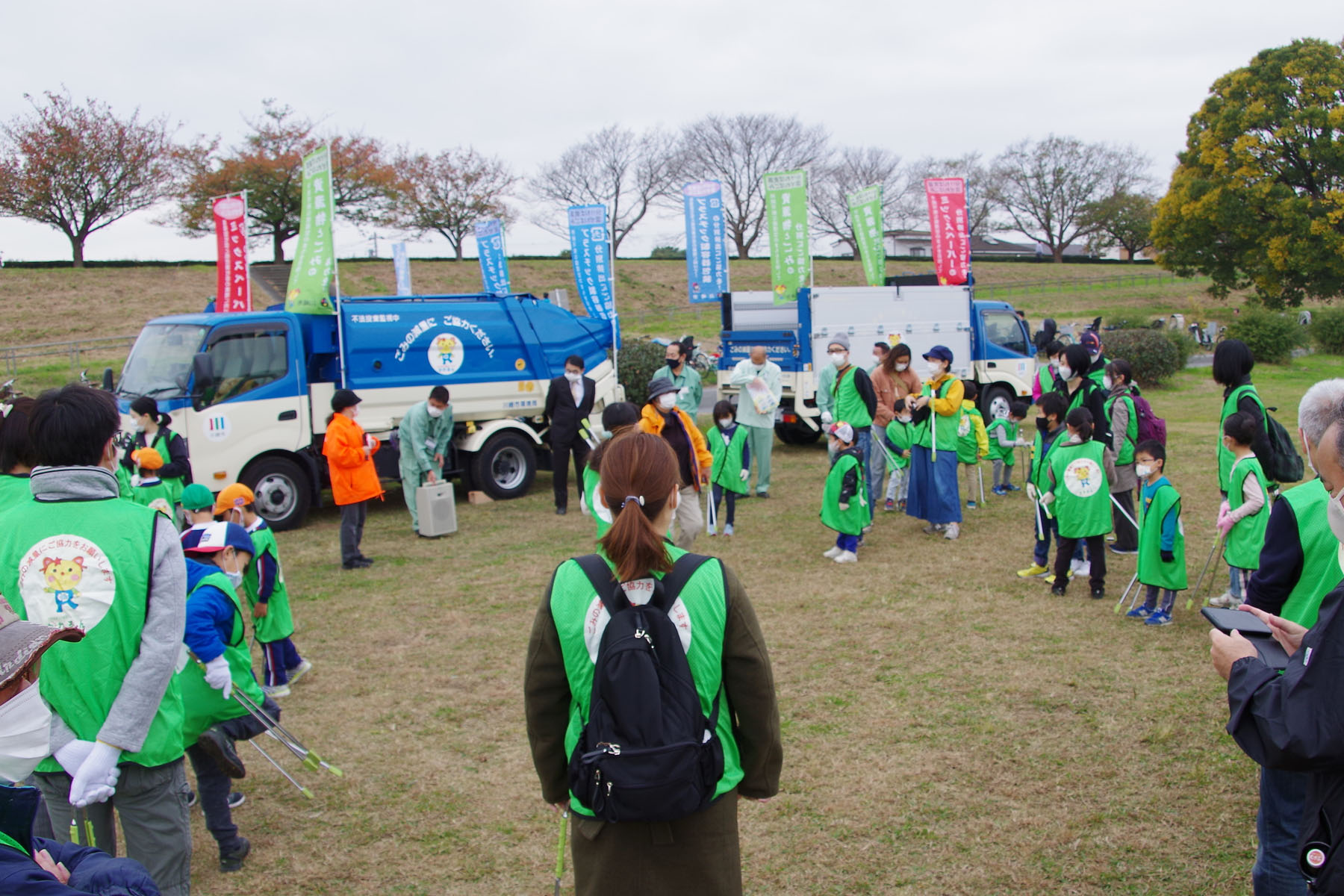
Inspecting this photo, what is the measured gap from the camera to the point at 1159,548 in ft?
19.7

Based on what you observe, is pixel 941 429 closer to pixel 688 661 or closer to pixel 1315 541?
pixel 1315 541

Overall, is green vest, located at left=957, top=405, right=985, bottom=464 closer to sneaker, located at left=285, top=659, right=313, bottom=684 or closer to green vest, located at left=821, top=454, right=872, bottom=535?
green vest, located at left=821, top=454, right=872, bottom=535

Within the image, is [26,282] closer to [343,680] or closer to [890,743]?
[343,680]

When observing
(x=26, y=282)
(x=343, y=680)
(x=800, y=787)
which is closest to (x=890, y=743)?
(x=800, y=787)

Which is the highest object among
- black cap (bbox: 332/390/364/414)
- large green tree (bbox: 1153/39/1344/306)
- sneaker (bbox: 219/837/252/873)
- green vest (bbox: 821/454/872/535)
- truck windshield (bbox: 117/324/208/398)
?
large green tree (bbox: 1153/39/1344/306)

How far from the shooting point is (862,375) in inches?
347

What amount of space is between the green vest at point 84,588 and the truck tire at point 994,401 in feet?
45.2

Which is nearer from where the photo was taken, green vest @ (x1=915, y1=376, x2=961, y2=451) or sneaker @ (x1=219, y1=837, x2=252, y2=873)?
sneaker @ (x1=219, y1=837, x2=252, y2=873)

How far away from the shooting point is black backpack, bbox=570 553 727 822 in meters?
1.98

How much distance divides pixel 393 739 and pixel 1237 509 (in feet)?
16.2

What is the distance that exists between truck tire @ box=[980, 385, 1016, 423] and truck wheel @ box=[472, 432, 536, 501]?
24.4 ft

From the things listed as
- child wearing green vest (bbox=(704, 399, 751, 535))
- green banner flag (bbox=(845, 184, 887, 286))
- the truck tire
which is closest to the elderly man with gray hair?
child wearing green vest (bbox=(704, 399, 751, 535))

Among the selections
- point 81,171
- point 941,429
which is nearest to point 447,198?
point 81,171

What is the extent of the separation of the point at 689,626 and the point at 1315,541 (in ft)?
7.24
